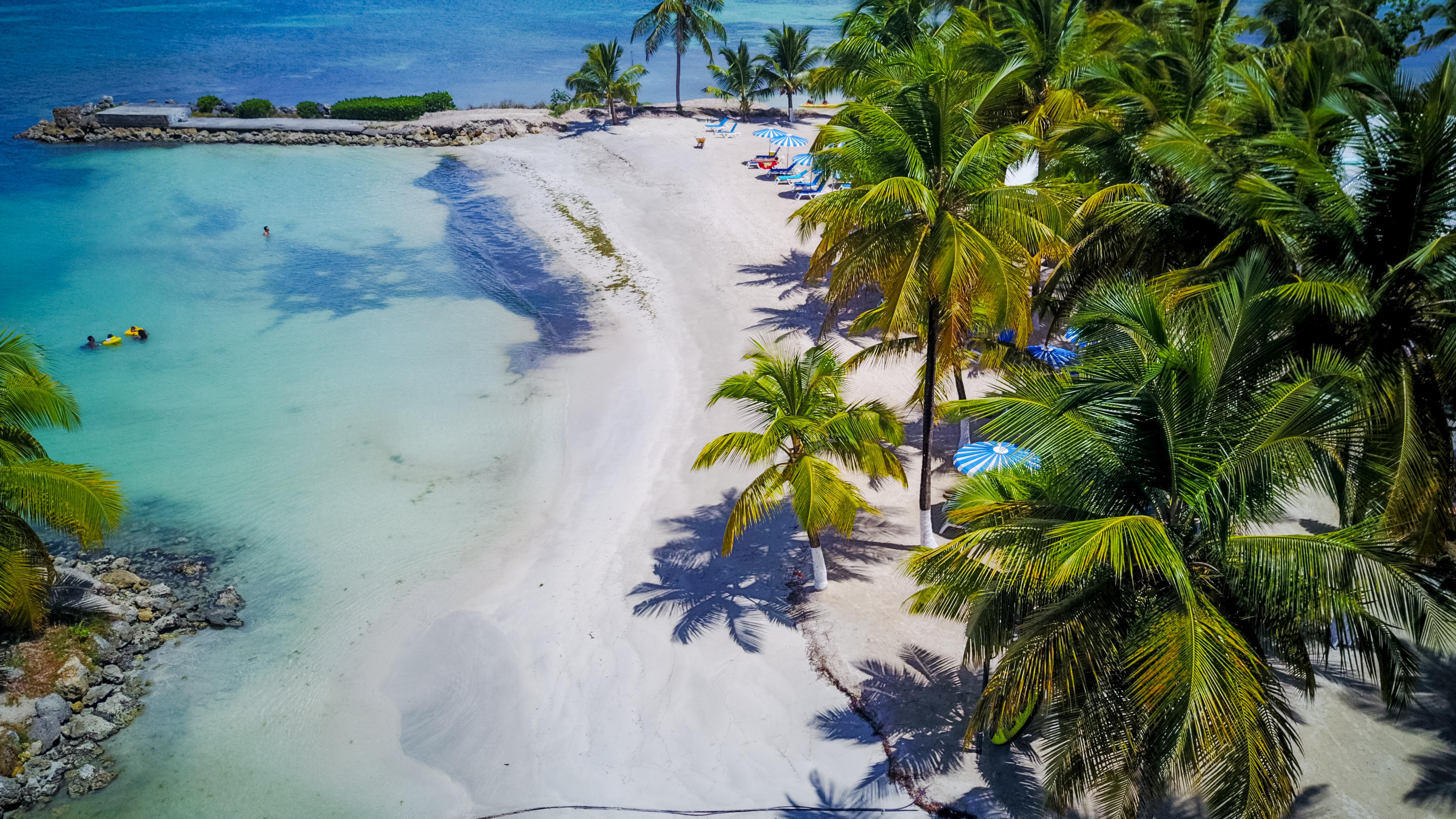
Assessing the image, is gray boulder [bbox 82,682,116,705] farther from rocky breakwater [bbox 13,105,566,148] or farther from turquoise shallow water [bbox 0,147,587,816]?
rocky breakwater [bbox 13,105,566,148]

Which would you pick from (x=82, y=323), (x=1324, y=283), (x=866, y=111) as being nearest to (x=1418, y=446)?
(x=1324, y=283)

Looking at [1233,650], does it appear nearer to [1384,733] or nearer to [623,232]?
[1384,733]

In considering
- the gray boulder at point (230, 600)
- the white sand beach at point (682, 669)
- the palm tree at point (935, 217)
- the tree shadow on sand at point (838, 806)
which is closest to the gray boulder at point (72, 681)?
the gray boulder at point (230, 600)

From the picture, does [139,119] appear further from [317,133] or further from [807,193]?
[807,193]

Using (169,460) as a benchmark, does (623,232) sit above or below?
above

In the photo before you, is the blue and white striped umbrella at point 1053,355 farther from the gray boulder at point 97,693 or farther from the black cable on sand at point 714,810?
the gray boulder at point 97,693

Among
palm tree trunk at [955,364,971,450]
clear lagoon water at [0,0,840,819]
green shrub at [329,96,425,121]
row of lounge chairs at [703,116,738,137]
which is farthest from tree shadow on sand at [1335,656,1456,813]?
green shrub at [329,96,425,121]
